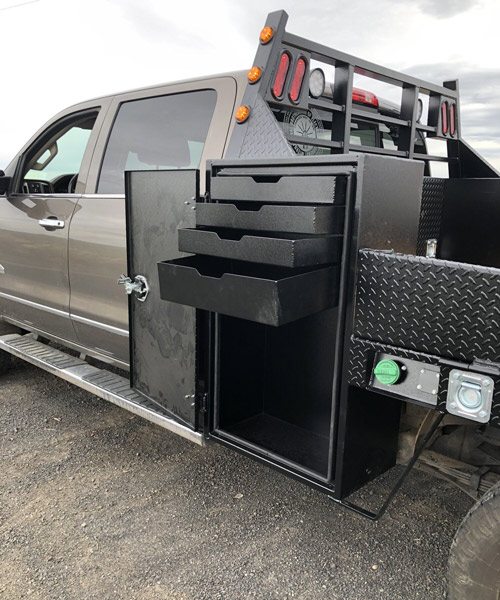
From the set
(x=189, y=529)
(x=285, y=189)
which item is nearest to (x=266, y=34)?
(x=285, y=189)

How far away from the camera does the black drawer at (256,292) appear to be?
178 centimetres

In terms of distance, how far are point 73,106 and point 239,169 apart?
80.9 inches

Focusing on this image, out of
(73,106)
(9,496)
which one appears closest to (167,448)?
(9,496)

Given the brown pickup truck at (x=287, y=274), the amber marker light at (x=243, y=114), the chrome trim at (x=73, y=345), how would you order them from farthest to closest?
the chrome trim at (x=73, y=345) → the amber marker light at (x=243, y=114) → the brown pickup truck at (x=287, y=274)

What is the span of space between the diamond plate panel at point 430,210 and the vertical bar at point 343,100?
52cm

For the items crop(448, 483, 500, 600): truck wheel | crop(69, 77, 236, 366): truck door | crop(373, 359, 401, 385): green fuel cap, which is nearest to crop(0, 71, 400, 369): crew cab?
crop(69, 77, 236, 366): truck door

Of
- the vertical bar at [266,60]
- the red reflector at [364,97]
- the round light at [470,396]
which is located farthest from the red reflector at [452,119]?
the round light at [470,396]

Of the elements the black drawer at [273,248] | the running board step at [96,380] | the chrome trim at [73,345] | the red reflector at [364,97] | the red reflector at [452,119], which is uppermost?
the red reflector at [364,97]

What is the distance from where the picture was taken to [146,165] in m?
3.15

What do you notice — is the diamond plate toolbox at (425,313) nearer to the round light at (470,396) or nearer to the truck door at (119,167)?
the round light at (470,396)

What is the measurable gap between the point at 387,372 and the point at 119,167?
2.17 metres

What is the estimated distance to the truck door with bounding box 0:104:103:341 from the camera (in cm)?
349

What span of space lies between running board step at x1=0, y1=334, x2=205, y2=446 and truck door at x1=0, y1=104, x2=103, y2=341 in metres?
0.17

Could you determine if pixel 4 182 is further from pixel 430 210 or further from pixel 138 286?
pixel 430 210
